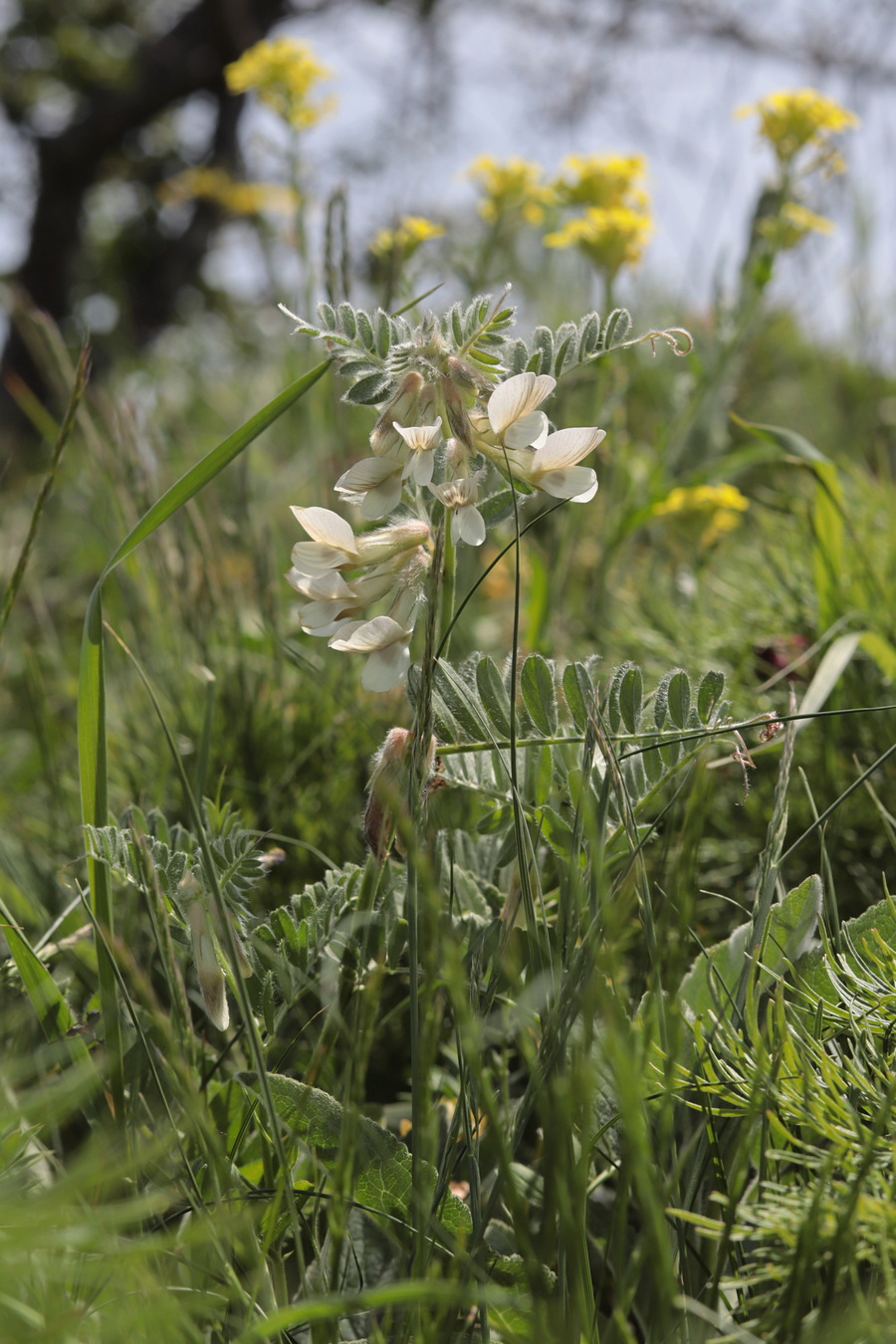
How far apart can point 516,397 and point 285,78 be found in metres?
1.35

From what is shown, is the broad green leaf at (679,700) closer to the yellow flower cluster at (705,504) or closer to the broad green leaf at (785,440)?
the broad green leaf at (785,440)

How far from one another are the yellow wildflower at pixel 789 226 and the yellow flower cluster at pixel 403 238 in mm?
481

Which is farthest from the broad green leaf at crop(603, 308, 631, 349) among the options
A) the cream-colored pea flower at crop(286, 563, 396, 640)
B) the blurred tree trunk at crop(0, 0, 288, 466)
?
the blurred tree trunk at crop(0, 0, 288, 466)

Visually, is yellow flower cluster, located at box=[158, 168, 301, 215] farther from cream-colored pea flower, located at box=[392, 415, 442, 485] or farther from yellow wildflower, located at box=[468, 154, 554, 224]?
cream-colored pea flower, located at box=[392, 415, 442, 485]

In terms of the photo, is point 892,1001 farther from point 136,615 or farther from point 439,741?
point 136,615

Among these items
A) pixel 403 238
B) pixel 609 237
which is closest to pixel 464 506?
pixel 403 238

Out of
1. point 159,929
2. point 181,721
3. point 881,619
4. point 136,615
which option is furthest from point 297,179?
point 159,929

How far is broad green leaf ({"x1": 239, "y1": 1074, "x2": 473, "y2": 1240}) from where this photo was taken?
558 mm

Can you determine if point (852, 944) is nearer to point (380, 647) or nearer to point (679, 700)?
point (679, 700)

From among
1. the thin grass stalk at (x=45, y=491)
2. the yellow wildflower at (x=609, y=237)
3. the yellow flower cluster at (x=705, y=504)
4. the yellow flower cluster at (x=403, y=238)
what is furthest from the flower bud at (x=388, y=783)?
the yellow wildflower at (x=609, y=237)

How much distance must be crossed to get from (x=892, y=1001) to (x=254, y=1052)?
0.35 m

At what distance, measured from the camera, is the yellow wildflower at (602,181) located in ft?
4.94

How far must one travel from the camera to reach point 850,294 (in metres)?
2.48

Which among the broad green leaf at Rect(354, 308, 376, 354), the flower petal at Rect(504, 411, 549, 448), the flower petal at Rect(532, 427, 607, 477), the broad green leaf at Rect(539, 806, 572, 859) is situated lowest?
the broad green leaf at Rect(539, 806, 572, 859)
